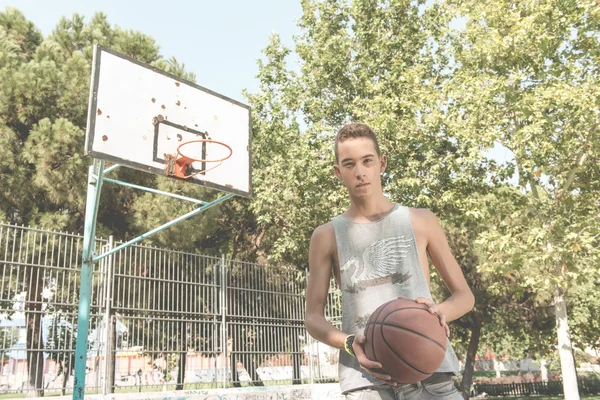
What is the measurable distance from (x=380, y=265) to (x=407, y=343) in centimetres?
38

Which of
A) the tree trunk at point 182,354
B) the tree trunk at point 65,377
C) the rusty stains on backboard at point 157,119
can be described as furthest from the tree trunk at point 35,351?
the rusty stains on backboard at point 157,119

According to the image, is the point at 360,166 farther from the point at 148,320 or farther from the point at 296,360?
the point at 296,360

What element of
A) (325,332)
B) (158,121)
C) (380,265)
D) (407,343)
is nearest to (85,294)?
(158,121)

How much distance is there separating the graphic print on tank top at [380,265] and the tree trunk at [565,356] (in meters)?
12.8

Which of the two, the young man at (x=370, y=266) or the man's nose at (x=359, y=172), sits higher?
the man's nose at (x=359, y=172)

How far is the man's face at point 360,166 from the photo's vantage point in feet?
7.04

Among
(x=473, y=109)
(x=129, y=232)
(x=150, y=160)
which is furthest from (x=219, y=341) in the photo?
(x=473, y=109)

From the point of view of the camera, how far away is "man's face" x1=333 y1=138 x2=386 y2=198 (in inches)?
84.4

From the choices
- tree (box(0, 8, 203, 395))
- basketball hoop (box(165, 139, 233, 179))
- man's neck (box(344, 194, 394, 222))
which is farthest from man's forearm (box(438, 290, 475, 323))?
tree (box(0, 8, 203, 395))

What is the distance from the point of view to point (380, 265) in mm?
2037

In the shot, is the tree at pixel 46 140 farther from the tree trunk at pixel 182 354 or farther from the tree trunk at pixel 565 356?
the tree trunk at pixel 565 356

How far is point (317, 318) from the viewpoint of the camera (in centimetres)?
212

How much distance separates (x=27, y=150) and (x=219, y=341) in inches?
263

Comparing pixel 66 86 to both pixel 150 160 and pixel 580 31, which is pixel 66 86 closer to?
pixel 150 160
